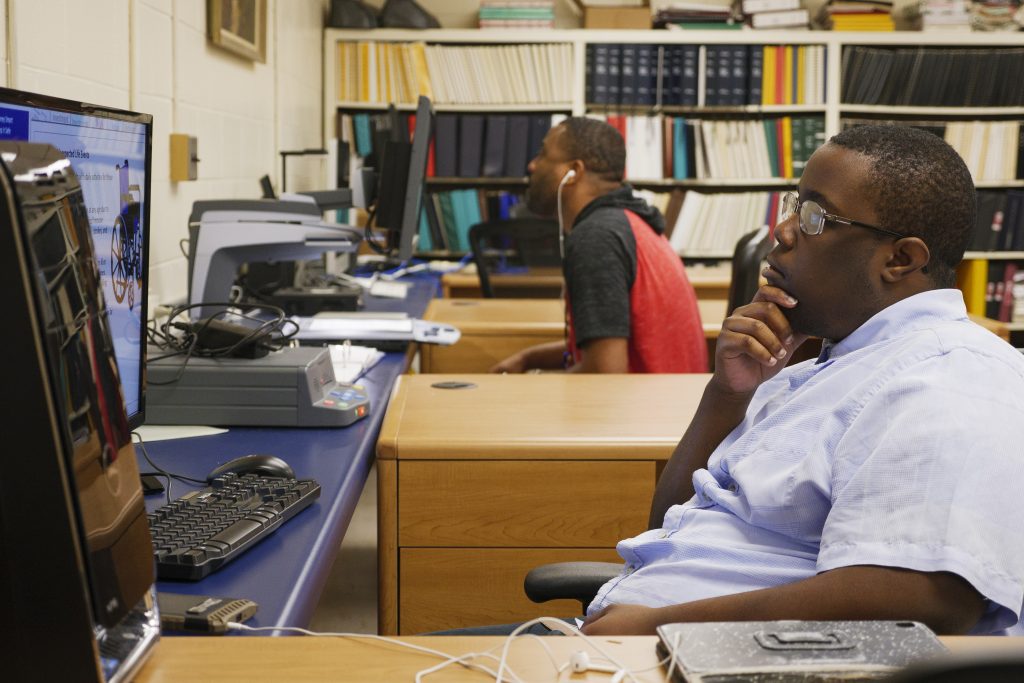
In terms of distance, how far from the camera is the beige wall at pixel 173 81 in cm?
180

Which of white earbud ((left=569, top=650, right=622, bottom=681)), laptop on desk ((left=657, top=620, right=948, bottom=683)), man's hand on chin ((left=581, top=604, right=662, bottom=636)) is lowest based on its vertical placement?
man's hand on chin ((left=581, top=604, right=662, bottom=636))

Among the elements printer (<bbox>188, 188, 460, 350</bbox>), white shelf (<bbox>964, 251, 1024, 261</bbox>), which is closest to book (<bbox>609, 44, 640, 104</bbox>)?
white shelf (<bbox>964, 251, 1024, 261</bbox>)

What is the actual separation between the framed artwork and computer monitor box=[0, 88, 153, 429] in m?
1.75

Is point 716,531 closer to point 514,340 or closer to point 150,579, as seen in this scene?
point 150,579

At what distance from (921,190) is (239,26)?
2467 millimetres

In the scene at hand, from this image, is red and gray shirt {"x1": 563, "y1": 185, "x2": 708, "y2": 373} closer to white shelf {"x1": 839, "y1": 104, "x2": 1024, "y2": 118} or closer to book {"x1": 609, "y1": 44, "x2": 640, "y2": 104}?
book {"x1": 609, "y1": 44, "x2": 640, "y2": 104}

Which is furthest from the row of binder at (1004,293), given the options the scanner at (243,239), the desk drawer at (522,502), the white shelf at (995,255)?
the desk drawer at (522,502)

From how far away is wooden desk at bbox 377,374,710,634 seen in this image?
1630mm

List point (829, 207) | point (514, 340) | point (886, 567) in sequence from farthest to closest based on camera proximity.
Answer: point (514, 340)
point (829, 207)
point (886, 567)

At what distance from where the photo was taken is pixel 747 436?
1.17m

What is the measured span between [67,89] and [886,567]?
5.37 ft

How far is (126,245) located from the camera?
120 centimetres

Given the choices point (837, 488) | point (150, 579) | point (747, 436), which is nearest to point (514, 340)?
point (747, 436)

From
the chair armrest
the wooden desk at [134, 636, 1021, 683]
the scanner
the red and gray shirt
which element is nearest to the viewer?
the wooden desk at [134, 636, 1021, 683]
